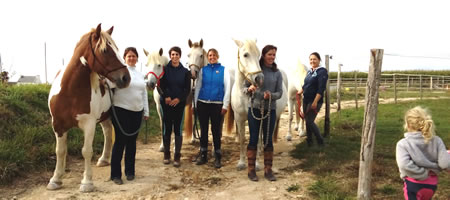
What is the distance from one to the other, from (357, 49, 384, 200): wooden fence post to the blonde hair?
0.58 m

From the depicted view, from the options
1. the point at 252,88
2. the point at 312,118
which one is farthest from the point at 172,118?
the point at 312,118

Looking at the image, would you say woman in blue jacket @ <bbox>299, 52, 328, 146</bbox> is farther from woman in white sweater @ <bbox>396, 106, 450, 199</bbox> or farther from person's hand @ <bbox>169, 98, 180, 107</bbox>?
woman in white sweater @ <bbox>396, 106, 450, 199</bbox>

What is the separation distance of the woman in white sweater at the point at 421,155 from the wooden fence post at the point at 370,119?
0.60 m

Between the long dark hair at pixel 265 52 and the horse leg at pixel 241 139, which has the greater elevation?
the long dark hair at pixel 265 52

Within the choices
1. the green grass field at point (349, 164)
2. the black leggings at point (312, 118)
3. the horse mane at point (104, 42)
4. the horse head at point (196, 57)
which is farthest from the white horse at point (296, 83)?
the horse mane at point (104, 42)

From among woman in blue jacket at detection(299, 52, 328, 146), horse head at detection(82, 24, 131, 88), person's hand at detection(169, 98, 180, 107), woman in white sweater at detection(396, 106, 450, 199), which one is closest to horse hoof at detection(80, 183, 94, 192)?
horse head at detection(82, 24, 131, 88)

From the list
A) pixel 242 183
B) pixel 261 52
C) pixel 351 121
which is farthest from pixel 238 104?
pixel 351 121

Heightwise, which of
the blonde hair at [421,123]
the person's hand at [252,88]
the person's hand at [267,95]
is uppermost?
the person's hand at [252,88]

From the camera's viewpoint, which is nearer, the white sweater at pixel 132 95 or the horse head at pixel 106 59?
the horse head at pixel 106 59

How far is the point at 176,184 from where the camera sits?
13.1ft

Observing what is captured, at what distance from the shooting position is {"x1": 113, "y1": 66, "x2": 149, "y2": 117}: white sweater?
385 centimetres

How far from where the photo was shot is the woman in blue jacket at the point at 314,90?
5301 millimetres

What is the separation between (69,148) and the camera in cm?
507

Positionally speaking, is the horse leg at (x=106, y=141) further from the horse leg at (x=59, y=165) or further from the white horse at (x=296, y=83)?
the white horse at (x=296, y=83)
